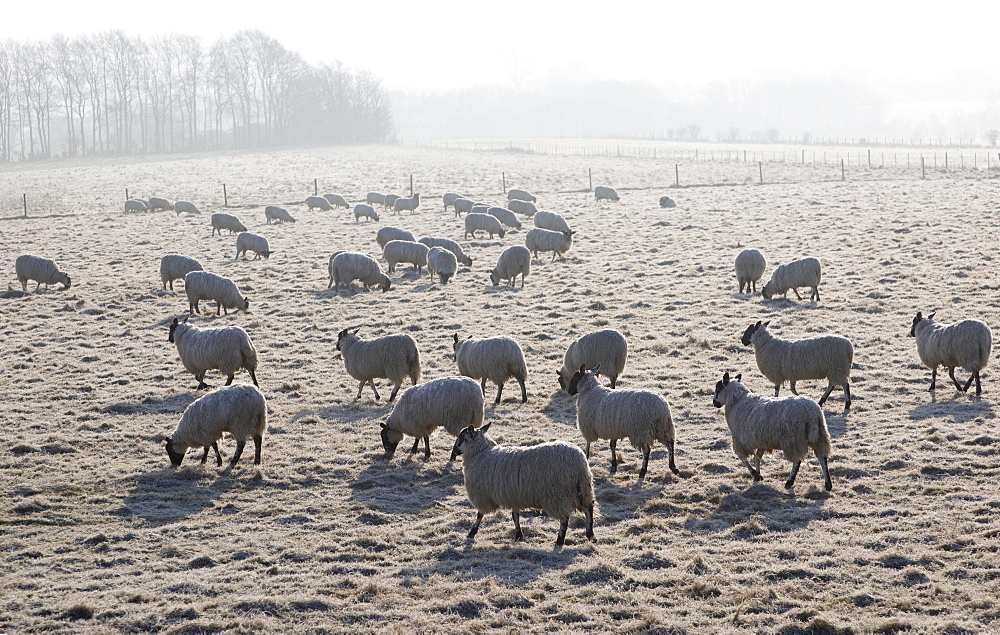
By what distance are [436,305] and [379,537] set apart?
1277 centimetres

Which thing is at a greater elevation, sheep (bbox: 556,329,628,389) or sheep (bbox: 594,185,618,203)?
sheep (bbox: 594,185,618,203)

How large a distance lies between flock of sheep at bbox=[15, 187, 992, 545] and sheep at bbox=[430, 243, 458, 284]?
19.8 feet

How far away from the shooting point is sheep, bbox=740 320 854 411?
43.9 feet

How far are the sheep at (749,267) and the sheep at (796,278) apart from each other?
33.0 inches

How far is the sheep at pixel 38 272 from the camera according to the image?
81.1 ft

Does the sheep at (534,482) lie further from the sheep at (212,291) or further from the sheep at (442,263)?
the sheep at (442,263)

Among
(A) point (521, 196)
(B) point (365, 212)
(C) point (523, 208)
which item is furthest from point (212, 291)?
(A) point (521, 196)

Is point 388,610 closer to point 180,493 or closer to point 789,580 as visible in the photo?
point 789,580

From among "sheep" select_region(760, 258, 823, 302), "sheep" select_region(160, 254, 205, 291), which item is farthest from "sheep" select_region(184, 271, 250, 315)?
"sheep" select_region(760, 258, 823, 302)

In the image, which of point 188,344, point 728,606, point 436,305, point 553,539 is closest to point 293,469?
point 553,539

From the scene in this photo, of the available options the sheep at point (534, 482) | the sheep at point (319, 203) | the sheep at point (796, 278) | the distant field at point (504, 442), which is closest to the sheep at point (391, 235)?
the distant field at point (504, 442)

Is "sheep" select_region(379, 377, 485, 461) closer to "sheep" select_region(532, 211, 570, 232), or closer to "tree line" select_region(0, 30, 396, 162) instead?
"sheep" select_region(532, 211, 570, 232)

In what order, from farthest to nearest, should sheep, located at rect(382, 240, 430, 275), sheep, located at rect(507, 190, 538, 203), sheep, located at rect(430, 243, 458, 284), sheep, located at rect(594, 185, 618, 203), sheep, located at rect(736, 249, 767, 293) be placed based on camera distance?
1. sheep, located at rect(594, 185, 618, 203)
2. sheep, located at rect(507, 190, 538, 203)
3. sheep, located at rect(382, 240, 430, 275)
4. sheep, located at rect(430, 243, 458, 284)
5. sheep, located at rect(736, 249, 767, 293)

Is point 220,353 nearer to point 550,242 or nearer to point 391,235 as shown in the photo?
point 391,235
